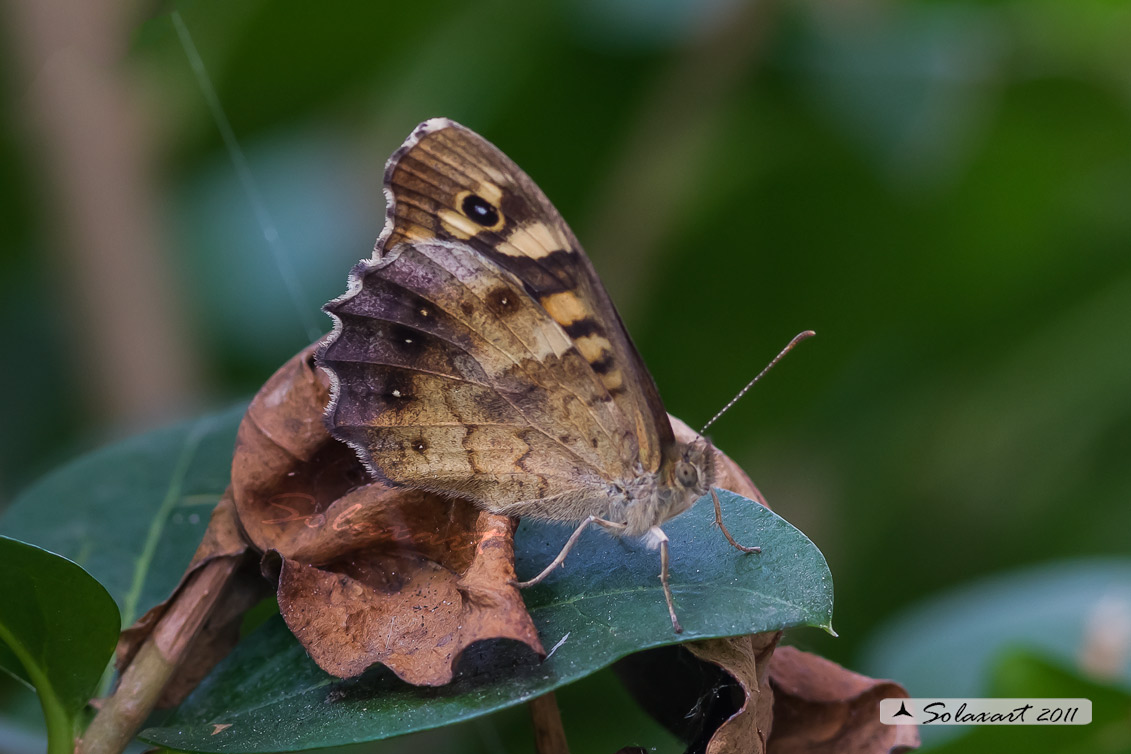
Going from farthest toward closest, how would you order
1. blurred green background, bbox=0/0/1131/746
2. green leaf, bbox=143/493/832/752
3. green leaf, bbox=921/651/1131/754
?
blurred green background, bbox=0/0/1131/746
green leaf, bbox=921/651/1131/754
green leaf, bbox=143/493/832/752

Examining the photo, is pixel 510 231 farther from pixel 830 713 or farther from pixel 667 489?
pixel 830 713

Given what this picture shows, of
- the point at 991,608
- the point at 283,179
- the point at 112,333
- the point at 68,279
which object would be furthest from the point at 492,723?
the point at 283,179

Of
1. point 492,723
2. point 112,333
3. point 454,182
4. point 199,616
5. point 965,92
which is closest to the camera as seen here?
point 199,616

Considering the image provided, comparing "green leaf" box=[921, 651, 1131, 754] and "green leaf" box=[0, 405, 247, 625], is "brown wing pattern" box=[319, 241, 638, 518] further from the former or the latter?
"green leaf" box=[921, 651, 1131, 754]

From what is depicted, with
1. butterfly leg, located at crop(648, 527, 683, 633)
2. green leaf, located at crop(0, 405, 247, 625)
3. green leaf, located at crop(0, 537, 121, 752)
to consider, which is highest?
butterfly leg, located at crop(648, 527, 683, 633)

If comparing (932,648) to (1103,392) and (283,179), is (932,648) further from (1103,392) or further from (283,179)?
(283,179)

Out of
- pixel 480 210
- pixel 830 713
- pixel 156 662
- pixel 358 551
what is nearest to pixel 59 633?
pixel 156 662

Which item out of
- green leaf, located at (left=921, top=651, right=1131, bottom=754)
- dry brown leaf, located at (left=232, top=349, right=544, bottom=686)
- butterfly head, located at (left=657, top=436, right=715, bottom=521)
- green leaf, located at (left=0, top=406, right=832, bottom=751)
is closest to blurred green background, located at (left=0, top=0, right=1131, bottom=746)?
green leaf, located at (left=921, top=651, right=1131, bottom=754)

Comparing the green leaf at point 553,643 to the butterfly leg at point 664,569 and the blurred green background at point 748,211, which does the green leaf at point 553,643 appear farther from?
the blurred green background at point 748,211
